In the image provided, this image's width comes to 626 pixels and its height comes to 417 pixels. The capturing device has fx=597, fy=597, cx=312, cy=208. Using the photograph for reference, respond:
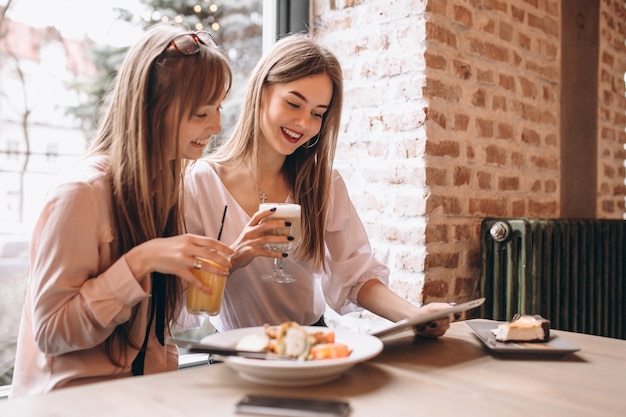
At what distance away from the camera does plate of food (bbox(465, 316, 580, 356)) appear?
117 cm

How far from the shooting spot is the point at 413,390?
95 centimetres

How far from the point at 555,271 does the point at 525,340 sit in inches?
53.2

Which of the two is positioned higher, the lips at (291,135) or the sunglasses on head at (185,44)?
the sunglasses on head at (185,44)

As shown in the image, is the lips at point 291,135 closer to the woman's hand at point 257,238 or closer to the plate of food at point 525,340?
the woman's hand at point 257,238

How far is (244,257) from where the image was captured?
1.46m

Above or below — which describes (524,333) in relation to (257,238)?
below

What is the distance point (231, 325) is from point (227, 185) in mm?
427

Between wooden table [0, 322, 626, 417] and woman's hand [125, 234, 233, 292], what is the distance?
20 cm

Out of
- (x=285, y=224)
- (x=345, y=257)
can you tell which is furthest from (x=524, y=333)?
(x=345, y=257)

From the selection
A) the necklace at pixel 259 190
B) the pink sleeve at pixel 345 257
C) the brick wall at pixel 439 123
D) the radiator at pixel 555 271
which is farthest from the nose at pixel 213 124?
the radiator at pixel 555 271

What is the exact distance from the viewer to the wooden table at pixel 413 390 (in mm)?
833

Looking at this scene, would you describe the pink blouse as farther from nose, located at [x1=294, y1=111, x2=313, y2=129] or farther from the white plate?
nose, located at [x1=294, y1=111, x2=313, y2=129]

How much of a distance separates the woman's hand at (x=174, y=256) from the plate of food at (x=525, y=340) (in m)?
0.57

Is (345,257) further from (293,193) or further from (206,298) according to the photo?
(206,298)
